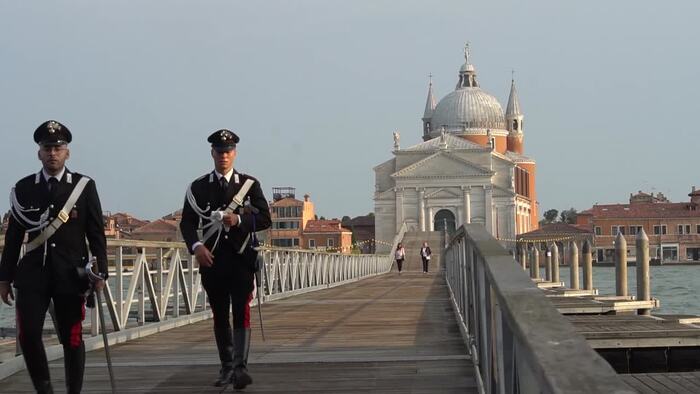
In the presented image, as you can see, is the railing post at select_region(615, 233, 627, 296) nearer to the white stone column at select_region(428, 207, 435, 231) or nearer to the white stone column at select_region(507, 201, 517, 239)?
the white stone column at select_region(428, 207, 435, 231)

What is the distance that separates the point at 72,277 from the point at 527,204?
113518 millimetres

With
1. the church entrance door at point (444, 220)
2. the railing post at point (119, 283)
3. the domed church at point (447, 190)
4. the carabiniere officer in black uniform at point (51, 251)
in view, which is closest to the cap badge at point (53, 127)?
the carabiniere officer in black uniform at point (51, 251)

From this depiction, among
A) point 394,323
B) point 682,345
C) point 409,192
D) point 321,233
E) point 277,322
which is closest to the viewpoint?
point 682,345

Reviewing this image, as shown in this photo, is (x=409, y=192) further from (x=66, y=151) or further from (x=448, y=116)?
(x=66, y=151)

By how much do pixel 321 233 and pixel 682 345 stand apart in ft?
377

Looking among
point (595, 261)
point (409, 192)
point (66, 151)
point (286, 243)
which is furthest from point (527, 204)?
point (66, 151)

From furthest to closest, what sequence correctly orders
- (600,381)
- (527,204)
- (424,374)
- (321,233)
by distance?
(321,233) → (527,204) → (424,374) → (600,381)

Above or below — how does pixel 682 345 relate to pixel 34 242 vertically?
below

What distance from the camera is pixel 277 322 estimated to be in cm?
1320

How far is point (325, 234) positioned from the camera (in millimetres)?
125500

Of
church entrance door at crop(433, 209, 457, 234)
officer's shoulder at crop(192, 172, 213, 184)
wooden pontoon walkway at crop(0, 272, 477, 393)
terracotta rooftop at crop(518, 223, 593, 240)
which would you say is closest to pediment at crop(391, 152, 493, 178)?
church entrance door at crop(433, 209, 457, 234)

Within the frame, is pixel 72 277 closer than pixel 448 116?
Yes

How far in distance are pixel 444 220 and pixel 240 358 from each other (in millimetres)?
99328

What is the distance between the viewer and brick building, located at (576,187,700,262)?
117m
